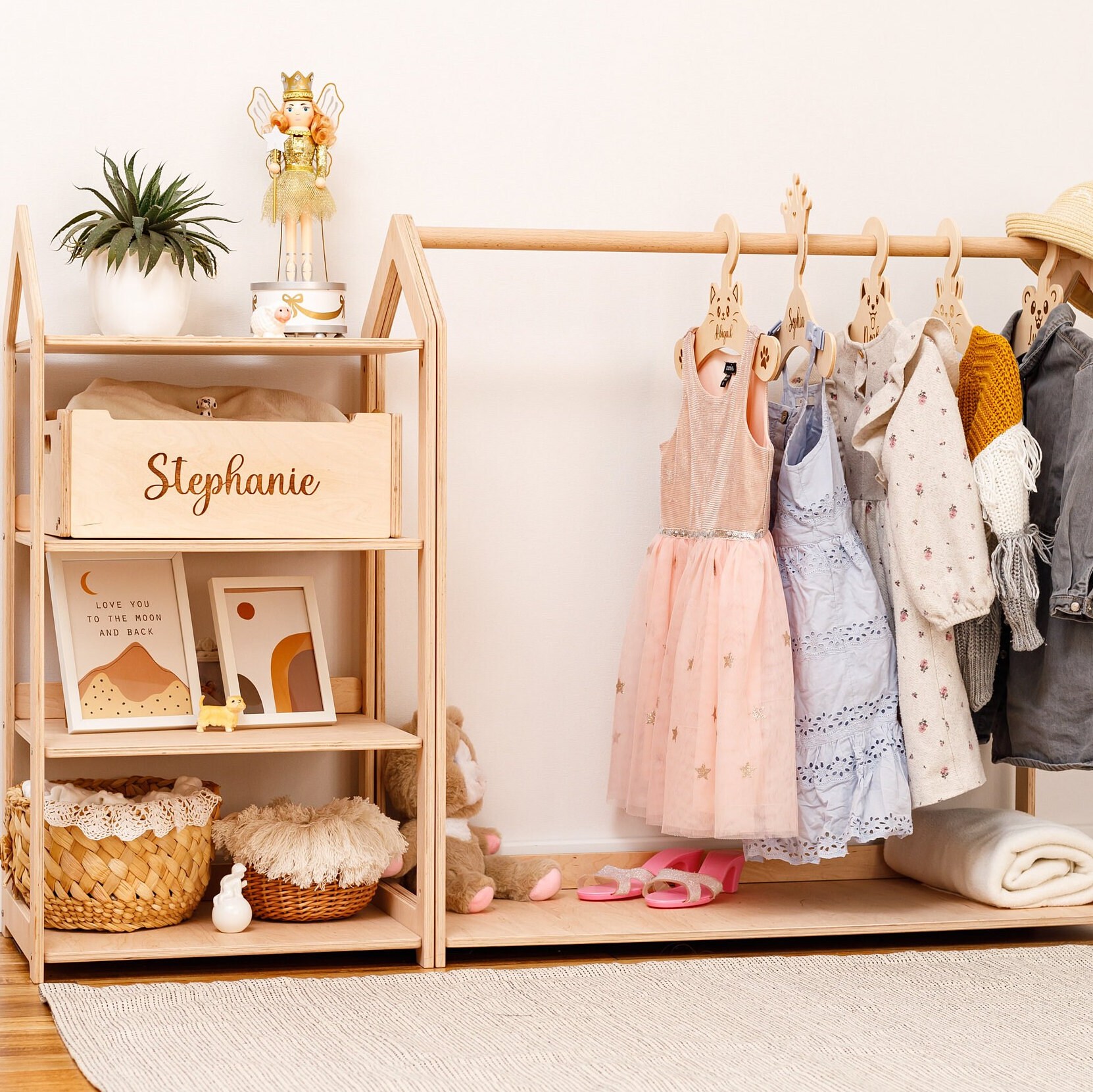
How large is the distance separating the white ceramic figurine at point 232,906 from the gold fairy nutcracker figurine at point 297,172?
979mm

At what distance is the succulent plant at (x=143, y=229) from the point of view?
2293mm

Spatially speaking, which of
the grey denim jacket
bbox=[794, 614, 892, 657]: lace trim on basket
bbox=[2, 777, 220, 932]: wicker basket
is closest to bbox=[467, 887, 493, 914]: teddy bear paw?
bbox=[2, 777, 220, 932]: wicker basket

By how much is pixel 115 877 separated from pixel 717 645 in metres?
1.00

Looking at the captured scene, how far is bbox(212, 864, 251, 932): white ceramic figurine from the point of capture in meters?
2.23

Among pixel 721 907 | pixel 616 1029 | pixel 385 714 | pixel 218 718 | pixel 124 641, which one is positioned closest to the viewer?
pixel 616 1029

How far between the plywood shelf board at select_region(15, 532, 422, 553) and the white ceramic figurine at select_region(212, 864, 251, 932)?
19.8 inches

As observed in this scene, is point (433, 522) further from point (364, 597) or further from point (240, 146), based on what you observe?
point (240, 146)

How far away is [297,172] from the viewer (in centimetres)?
245

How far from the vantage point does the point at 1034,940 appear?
2.49 m

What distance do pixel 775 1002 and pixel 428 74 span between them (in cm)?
170

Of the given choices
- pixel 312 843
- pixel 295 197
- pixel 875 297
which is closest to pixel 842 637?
pixel 875 297

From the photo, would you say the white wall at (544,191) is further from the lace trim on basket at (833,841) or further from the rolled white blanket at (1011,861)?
the rolled white blanket at (1011,861)

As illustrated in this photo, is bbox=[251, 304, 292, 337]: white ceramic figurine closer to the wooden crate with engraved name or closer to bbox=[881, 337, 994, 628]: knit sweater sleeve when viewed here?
the wooden crate with engraved name

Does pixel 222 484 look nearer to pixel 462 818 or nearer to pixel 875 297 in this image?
pixel 462 818
